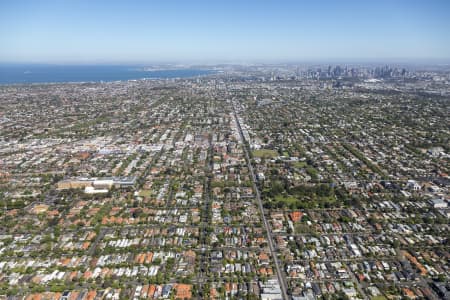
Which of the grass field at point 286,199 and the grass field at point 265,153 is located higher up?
the grass field at point 265,153

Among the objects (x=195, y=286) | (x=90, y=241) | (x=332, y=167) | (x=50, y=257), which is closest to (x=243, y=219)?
(x=195, y=286)

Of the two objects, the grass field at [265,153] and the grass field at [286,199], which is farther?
the grass field at [265,153]

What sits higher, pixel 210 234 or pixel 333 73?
pixel 333 73

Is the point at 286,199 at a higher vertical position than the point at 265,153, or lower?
lower

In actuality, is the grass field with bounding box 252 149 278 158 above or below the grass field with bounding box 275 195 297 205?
above

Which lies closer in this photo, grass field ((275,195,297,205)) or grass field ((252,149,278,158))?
grass field ((275,195,297,205))

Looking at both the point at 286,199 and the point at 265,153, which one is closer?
the point at 286,199

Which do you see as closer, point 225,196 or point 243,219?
point 243,219

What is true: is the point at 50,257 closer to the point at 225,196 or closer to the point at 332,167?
the point at 225,196
